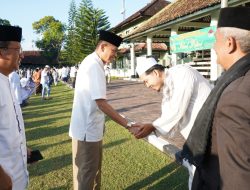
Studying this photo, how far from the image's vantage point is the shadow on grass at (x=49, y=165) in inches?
213

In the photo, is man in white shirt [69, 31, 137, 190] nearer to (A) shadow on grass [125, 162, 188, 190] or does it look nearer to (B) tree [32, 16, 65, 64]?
(A) shadow on grass [125, 162, 188, 190]

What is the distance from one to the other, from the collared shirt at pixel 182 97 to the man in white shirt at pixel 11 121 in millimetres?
1205

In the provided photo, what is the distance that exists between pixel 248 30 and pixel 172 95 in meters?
1.16

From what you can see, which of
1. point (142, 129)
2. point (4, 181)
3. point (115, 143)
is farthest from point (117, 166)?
point (4, 181)

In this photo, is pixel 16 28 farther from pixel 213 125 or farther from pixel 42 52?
pixel 42 52

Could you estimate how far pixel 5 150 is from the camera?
2488 millimetres

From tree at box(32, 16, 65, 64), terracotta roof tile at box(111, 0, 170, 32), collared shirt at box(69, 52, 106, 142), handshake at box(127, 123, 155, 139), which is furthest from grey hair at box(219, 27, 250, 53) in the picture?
tree at box(32, 16, 65, 64)

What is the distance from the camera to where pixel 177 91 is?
268 centimetres

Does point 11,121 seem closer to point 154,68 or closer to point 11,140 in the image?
point 11,140

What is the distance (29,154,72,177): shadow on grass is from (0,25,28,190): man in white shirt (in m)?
2.73

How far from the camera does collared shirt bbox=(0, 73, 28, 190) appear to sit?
2.46m

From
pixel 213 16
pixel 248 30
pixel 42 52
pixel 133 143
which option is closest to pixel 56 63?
pixel 42 52

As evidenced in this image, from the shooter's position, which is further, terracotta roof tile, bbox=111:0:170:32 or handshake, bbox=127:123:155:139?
terracotta roof tile, bbox=111:0:170:32

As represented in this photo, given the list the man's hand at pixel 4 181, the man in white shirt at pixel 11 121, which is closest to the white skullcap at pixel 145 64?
the man in white shirt at pixel 11 121
